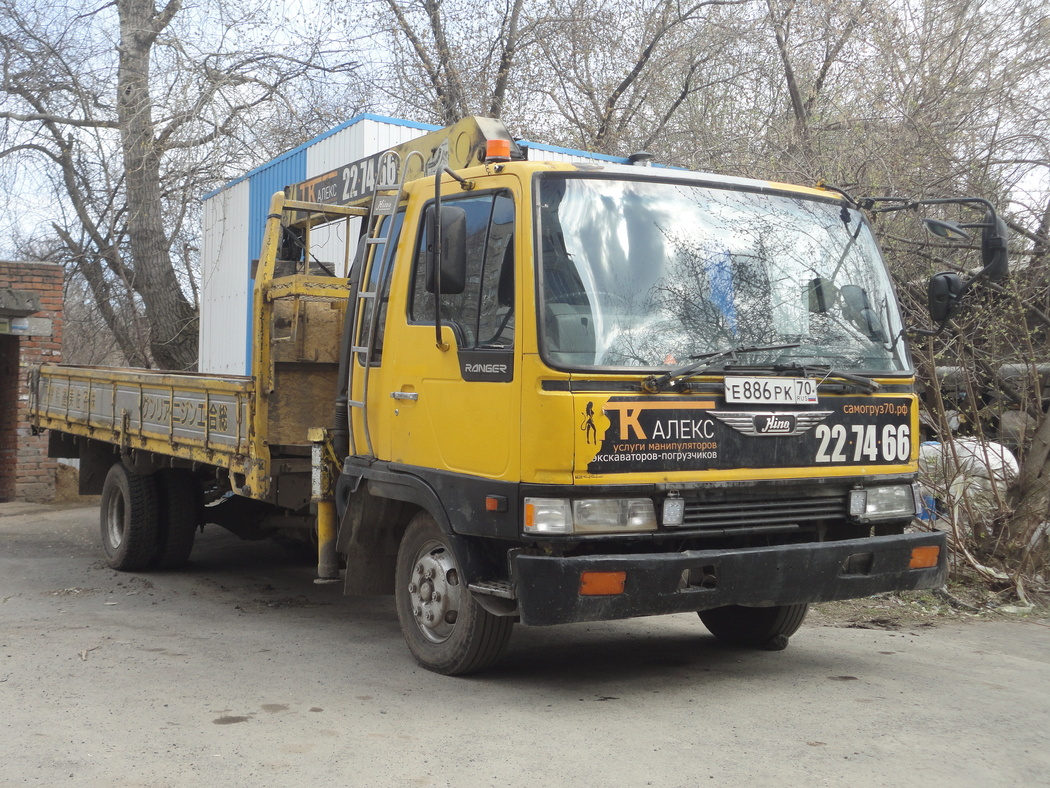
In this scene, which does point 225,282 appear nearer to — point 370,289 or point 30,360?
point 30,360

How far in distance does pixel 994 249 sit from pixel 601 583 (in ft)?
8.31

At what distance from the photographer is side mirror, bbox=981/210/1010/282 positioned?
16.8ft

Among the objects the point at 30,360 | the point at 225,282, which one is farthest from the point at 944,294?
the point at 225,282

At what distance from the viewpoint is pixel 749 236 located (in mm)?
5137

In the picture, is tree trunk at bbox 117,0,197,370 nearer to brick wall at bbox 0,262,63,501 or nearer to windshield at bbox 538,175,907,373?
brick wall at bbox 0,262,63,501

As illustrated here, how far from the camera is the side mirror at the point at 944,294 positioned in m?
5.37

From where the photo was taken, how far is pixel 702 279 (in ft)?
16.1

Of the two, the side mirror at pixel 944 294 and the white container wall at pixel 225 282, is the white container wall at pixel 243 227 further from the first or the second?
the side mirror at pixel 944 294

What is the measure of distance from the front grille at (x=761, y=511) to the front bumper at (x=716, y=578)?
0.14m

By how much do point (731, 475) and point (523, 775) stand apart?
63.2 inches

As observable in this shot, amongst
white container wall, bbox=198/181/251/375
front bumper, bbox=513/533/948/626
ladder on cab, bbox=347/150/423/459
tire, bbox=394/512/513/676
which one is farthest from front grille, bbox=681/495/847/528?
white container wall, bbox=198/181/251/375

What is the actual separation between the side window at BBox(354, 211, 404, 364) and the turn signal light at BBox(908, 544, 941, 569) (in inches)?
110

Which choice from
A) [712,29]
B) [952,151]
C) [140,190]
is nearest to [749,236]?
[952,151]

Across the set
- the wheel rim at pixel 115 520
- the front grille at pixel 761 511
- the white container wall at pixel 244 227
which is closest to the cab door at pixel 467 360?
the front grille at pixel 761 511
